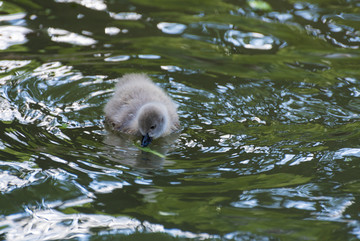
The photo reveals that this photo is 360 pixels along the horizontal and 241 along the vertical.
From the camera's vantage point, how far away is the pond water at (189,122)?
3.98 metres

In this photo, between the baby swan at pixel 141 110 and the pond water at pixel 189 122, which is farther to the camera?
the baby swan at pixel 141 110

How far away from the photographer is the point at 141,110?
5355 mm

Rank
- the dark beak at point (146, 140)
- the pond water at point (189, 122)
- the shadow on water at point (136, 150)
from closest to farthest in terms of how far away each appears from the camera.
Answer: the pond water at point (189, 122) → the shadow on water at point (136, 150) → the dark beak at point (146, 140)

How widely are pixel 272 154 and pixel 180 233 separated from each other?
1.36 metres

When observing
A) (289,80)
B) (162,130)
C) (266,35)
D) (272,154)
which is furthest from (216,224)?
(266,35)

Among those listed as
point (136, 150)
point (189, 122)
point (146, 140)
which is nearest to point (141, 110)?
point (146, 140)

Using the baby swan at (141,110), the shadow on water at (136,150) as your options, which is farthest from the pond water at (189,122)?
the baby swan at (141,110)

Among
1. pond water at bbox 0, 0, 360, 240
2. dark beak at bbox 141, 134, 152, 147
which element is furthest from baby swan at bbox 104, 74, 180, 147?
pond water at bbox 0, 0, 360, 240

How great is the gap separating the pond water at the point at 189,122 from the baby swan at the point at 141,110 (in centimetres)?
14

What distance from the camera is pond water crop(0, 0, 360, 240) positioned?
3977 mm

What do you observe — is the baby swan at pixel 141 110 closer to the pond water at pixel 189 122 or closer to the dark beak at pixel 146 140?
the dark beak at pixel 146 140

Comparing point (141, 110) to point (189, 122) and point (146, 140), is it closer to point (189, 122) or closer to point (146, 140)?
point (146, 140)

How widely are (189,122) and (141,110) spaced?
539 millimetres

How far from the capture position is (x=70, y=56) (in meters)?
6.71
